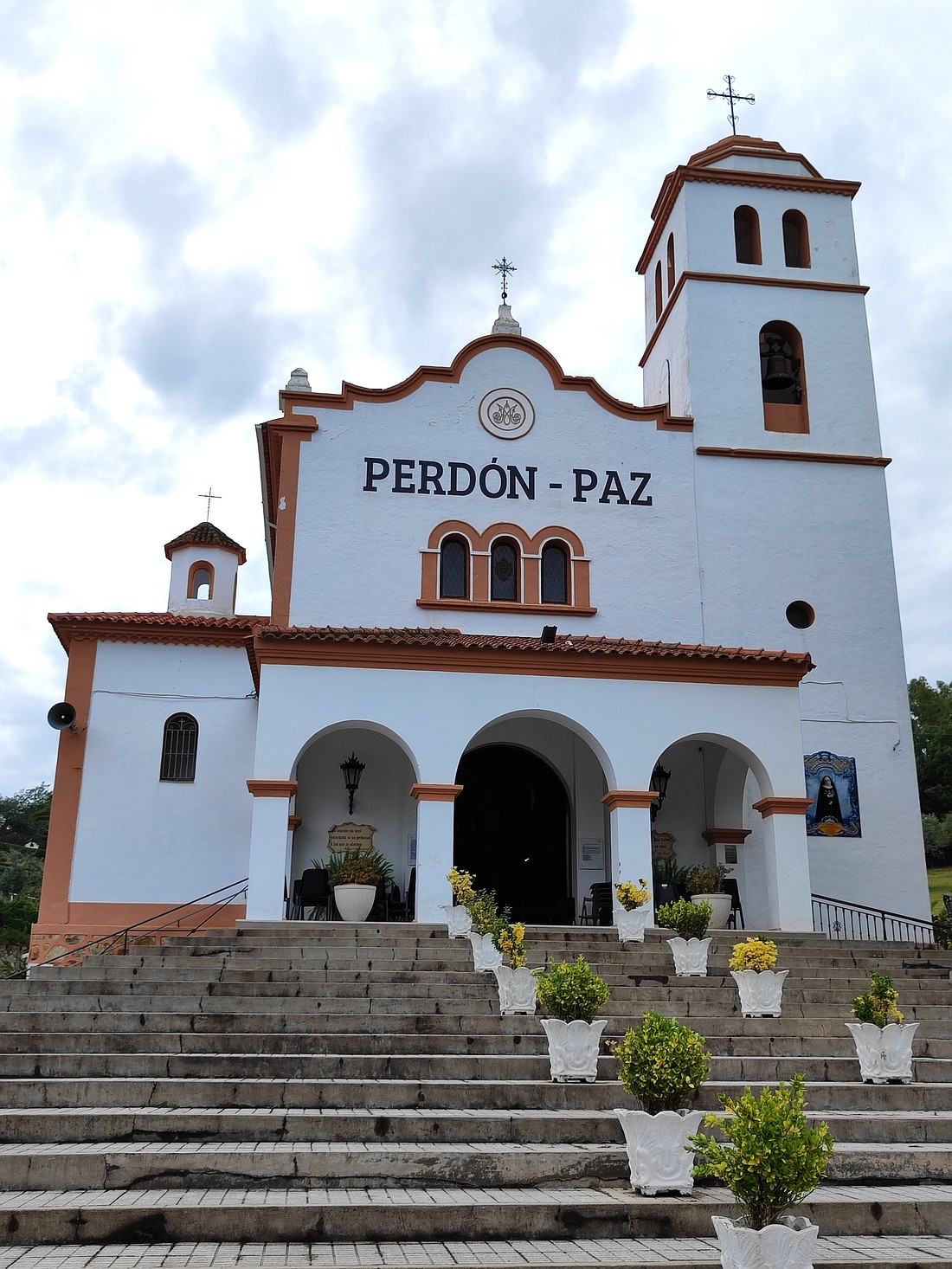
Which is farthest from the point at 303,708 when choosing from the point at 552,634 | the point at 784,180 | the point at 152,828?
the point at 784,180

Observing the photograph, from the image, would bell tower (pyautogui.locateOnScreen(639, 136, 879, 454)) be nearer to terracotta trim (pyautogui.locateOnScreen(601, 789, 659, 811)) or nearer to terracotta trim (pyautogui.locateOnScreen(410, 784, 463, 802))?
terracotta trim (pyautogui.locateOnScreen(601, 789, 659, 811))

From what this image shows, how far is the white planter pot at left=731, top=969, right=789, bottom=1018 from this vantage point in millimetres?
10867

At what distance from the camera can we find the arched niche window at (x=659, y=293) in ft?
79.0

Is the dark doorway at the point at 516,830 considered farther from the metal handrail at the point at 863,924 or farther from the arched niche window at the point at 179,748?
the arched niche window at the point at 179,748

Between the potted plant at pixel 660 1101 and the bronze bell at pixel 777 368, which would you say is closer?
the potted plant at pixel 660 1101

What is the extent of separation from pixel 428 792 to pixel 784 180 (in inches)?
575

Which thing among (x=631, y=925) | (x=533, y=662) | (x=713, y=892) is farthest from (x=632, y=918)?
(x=533, y=662)

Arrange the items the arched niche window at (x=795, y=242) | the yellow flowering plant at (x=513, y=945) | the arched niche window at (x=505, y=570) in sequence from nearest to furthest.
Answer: the yellow flowering plant at (x=513, y=945) → the arched niche window at (x=505, y=570) → the arched niche window at (x=795, y=242)

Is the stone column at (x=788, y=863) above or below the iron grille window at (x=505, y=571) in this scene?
below

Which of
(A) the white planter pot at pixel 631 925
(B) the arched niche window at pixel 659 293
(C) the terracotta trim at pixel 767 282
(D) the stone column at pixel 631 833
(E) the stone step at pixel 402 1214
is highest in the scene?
(B) the arched niche window at pixel 659 293

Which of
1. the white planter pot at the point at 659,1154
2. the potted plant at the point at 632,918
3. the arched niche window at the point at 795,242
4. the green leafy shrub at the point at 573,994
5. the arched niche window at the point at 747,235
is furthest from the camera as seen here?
the arched niche window at the point at 795,242

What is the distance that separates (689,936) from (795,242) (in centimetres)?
1568

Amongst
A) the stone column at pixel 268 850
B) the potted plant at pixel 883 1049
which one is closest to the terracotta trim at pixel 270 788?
the stone column at pixel 268 850

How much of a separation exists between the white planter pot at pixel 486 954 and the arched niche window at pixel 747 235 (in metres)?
15.4
